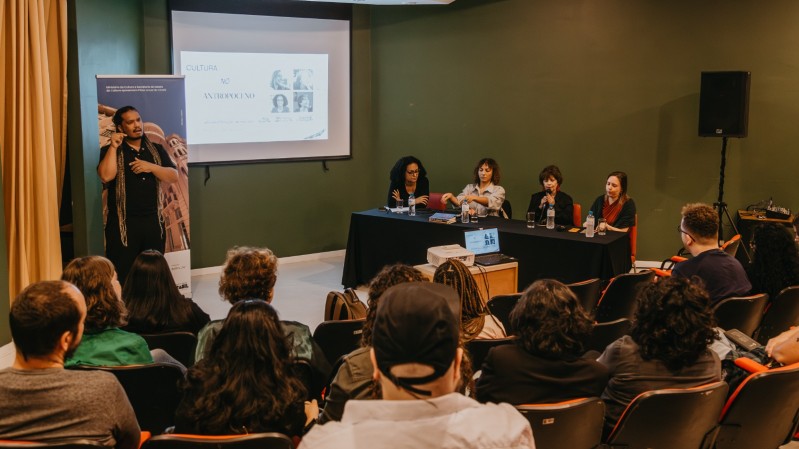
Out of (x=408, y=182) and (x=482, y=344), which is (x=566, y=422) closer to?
(x=482, y=344)

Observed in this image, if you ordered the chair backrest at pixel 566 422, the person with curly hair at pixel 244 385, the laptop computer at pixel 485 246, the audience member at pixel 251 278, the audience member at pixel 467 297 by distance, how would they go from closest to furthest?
the person with curly hair at pixel 244 385 < the chair backrest at pixel 566 422 < the audience member at pixel 251 278 < the audience member at pixel 467 297 < the laptop computer at pixel 485 246

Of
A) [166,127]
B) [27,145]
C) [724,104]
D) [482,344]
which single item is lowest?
[482,344]

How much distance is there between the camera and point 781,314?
14.0 ft

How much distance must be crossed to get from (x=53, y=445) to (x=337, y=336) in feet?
5.51

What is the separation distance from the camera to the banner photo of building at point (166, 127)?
19.2 ft

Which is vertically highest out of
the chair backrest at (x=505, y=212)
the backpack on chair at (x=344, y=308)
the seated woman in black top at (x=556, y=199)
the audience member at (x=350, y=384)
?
the seated woman in black top at (x=556, y=199)

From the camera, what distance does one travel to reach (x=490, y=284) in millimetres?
5598

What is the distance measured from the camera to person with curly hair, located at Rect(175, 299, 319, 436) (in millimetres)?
2332

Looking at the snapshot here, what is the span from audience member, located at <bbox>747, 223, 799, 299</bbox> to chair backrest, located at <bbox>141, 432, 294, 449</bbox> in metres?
3.22

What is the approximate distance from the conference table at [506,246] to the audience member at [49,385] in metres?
4.29

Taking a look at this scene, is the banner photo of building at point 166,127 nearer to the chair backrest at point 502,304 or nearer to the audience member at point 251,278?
the audience member at point 251,278

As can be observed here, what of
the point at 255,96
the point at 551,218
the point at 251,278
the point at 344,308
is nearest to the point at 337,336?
the point at 344,308

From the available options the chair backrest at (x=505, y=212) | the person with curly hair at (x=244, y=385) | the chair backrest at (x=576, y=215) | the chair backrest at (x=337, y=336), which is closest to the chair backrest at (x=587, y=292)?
the chair backrest at (x=337, y=336)

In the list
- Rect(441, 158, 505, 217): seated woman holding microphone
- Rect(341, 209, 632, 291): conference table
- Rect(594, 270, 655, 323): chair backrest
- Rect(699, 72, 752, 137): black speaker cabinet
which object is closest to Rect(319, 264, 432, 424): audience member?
Rect(594, 270, 655, 323): chair backrest
